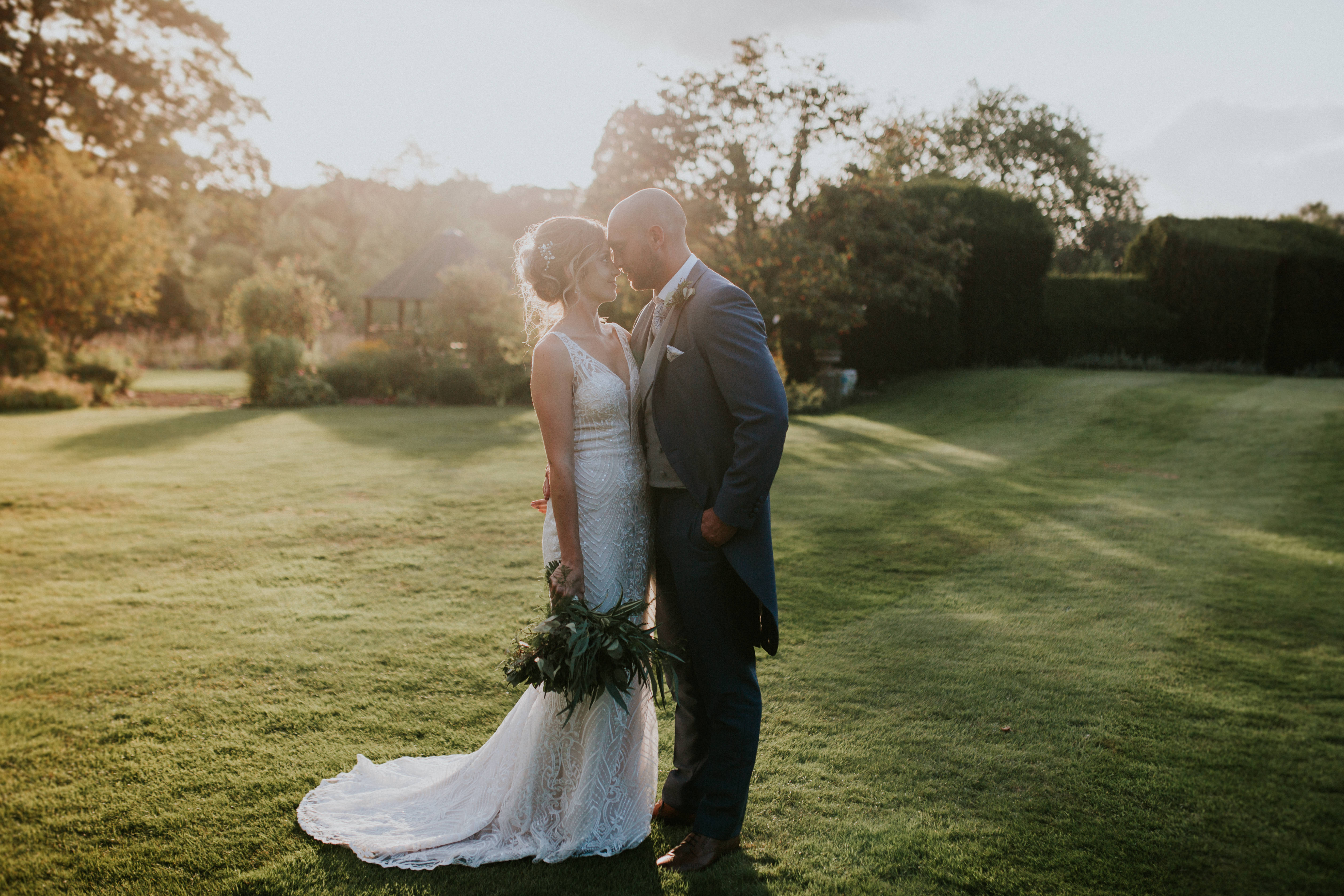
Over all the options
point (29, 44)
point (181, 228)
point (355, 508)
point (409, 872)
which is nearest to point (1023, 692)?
point (409, 872)

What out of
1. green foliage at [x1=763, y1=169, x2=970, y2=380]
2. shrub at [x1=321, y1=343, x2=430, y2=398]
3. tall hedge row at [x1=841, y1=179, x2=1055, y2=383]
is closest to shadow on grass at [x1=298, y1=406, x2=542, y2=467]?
A: shrub at [x1=321, y1=343, x2=430, y2=398]

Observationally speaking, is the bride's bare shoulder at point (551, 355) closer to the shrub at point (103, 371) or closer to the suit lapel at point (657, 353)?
the suit lapel at point (657, 353)

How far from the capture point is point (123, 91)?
64.0 ft

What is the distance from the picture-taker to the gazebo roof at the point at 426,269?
91.1 feet

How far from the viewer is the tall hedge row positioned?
18953 millimetres

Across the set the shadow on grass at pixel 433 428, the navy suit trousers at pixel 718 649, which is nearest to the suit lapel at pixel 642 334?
the navy suit trousers at pixel 718 649

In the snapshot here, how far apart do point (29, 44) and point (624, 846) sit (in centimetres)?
2358

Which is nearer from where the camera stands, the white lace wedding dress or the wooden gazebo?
the white lace wedding dress

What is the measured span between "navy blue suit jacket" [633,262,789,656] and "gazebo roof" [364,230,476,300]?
2588cm

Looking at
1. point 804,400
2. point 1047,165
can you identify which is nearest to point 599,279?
point 804,400

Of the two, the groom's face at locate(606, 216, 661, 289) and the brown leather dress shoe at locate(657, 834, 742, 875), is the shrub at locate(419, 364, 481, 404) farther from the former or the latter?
the brown leather dress shoe at locate(657, 834, 742, 875)

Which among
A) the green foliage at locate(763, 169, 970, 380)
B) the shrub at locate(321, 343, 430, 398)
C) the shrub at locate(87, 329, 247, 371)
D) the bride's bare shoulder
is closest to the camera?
the bride's bare shoulder

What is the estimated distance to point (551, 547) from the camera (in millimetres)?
2834

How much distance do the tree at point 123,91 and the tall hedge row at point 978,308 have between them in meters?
18.6
